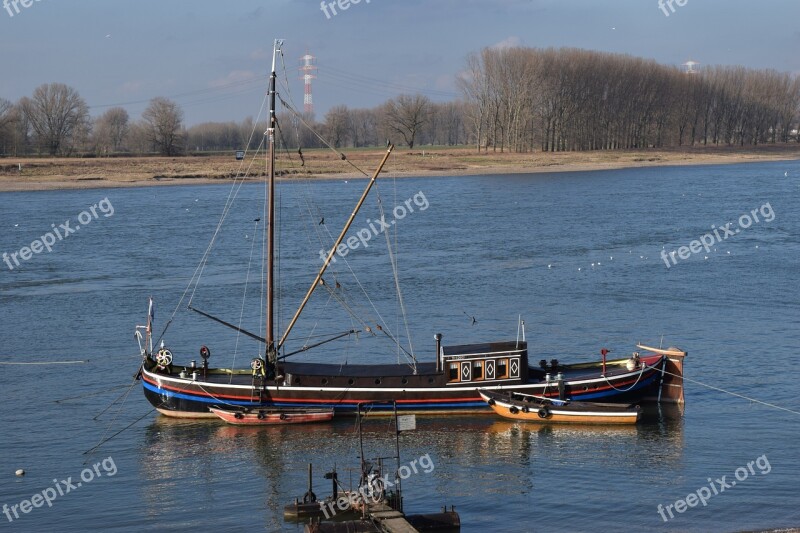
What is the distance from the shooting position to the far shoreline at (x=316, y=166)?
13462 cm

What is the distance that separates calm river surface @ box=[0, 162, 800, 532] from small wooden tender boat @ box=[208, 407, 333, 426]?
1.37 ft

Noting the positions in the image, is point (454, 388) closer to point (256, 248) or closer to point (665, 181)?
point (256, 248)

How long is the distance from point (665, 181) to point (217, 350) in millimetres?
105750

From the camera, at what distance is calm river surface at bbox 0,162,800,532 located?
103ft

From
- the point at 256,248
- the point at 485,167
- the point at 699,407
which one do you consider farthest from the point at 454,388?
the point at 485,167

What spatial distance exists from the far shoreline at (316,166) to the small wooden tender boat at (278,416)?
74177mm

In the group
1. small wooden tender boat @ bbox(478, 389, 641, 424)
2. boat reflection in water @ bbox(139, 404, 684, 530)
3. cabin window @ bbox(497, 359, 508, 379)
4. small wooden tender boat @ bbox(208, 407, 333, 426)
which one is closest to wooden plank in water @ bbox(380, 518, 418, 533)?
boat reflection in water @ bbox(139, 404, 684, 530)

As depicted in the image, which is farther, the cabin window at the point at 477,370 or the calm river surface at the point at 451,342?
the cabin window at the point at 477,370
